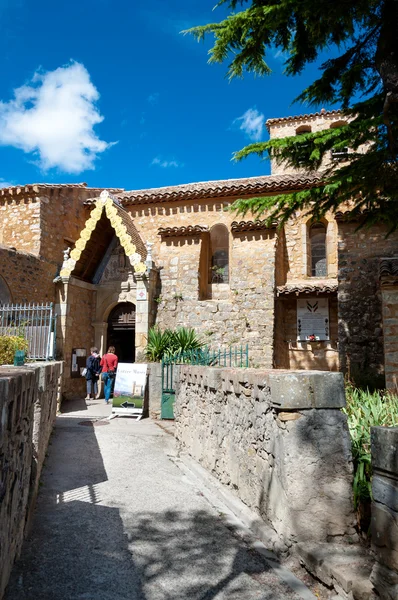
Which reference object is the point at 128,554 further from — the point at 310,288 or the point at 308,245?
the point at 308,245

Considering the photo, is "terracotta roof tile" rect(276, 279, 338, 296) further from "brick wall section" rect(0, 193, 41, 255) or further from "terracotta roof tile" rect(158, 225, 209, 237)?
"brick wall section" rect(0, 193, 41, 255)

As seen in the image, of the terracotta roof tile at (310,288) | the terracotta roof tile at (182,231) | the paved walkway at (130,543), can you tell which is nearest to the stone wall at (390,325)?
the paved walkway at (130,543)

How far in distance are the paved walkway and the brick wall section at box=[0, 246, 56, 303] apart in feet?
26.6

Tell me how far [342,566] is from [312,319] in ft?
37.7

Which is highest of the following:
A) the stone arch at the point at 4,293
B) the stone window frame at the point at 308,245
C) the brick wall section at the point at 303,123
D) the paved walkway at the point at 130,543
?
the brick wall section at the point at 303,123

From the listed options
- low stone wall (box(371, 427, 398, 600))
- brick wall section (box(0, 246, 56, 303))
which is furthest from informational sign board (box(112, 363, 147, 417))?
low stone wall (box(371, 427, 398, 600))

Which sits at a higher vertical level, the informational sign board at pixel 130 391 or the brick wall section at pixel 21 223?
the brick wall section at pixel 21 223

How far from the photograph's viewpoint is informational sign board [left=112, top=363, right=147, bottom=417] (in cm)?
1047

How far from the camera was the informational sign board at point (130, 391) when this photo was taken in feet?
34.3

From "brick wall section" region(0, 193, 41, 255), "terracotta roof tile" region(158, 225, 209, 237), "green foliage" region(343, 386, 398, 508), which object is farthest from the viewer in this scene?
"brick wall section" region(0, 193, 41, 255)

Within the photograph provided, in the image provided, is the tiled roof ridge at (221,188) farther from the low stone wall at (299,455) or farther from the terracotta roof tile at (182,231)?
the low stone wall at (299,455)

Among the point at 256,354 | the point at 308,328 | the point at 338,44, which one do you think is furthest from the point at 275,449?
the point at 308,328

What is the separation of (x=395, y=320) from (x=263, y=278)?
Result: 6.11 m

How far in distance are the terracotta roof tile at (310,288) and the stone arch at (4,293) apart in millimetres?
8515
